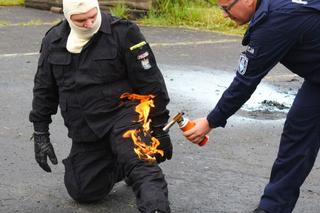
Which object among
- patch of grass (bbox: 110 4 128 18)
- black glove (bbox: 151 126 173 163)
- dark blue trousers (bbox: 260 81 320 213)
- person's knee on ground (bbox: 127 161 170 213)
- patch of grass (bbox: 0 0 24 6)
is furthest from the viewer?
patch of grass (bbox: 0 0 24 6)

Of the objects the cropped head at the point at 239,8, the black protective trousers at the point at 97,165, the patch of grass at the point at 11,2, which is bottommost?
the patch of grass at the point at 11,2

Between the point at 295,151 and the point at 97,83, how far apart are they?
129 centimetres

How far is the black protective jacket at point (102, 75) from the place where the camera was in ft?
12.7

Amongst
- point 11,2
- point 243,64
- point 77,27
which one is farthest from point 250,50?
point 11,2

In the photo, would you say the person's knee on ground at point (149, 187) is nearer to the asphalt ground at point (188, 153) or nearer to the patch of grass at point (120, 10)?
the asphalt ground at point (188, 153)

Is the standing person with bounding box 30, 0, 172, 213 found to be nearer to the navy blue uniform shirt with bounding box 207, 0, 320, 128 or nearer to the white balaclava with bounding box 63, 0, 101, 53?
the white balaclava with bounding box 63, 0, 101, 53

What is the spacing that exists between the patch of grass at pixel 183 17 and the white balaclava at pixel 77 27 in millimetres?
8303

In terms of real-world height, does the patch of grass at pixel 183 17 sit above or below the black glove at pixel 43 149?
below

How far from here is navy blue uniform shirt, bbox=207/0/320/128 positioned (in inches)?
128

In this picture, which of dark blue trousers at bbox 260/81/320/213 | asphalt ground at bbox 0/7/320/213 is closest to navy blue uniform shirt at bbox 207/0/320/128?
dark blue trousers at bbox 260/81/320/213

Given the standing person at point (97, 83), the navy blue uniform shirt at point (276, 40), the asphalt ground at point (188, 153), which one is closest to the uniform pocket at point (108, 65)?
the standing person at point (97, 83)

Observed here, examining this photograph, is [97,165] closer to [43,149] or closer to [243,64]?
[43,149]

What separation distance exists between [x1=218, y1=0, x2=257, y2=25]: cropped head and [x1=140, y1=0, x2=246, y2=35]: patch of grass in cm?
876

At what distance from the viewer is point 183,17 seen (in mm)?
12438
